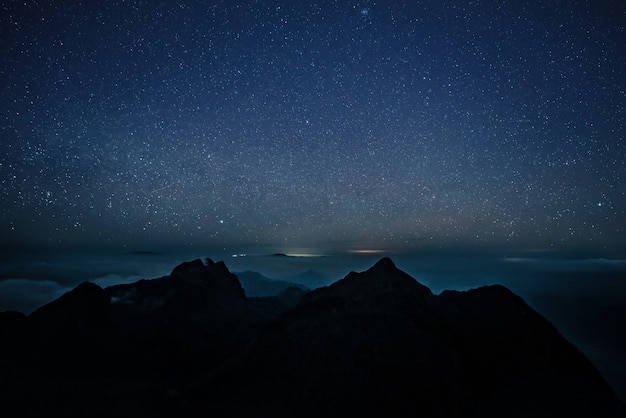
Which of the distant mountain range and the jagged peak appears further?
the jagged peak

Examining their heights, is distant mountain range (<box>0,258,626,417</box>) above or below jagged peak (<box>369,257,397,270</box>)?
below

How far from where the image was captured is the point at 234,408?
151 ft

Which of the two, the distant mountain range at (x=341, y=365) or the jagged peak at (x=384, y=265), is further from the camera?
the jagged peak at (x=384, y=265)

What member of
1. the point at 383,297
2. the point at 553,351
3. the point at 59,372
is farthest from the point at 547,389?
the point at 59,372

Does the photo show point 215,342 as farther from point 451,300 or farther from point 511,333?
point 511,333

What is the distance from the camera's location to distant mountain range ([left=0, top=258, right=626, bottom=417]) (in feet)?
150

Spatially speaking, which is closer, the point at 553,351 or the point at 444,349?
the point at 444,349

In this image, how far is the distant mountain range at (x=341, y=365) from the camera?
45844 millimetres

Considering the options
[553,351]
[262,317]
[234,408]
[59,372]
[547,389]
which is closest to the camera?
[234,408]

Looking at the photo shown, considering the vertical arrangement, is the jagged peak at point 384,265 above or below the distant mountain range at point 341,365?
above

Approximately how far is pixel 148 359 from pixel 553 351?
7590 cm

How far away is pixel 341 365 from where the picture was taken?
162 feet

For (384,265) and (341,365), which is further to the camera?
(384,265)

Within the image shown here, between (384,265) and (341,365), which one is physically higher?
(384,265)
